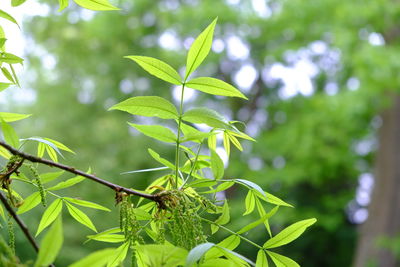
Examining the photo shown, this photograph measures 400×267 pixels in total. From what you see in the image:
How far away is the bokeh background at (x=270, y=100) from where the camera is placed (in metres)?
5.17

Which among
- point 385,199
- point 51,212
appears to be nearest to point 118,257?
point 51,212

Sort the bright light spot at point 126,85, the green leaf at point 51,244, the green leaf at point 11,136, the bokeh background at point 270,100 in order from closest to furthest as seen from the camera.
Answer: the green leaf at point 51,244 < the green leaf at point 11,136 < the bokeh background at point 270,100 < the bright light spot at point 126,85

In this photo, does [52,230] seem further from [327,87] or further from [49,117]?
[327,87]

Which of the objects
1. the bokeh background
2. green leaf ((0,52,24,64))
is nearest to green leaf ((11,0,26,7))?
green leaf ((0,52,24,64))

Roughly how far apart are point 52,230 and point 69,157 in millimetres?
5627

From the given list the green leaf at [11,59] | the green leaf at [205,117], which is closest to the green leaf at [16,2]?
the green leaf at [11,59]

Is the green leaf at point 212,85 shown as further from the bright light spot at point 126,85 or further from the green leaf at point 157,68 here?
the bright light spot at point 126,85

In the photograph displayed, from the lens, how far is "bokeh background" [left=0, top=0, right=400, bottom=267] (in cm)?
517

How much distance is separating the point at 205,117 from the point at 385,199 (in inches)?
225

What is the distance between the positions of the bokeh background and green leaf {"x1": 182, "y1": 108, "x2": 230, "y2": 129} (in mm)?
→ 4162

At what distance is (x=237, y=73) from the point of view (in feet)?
24.7

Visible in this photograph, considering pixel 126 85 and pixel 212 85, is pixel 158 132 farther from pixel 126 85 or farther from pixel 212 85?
pixel 126 85

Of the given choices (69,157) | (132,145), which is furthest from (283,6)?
(69,157)

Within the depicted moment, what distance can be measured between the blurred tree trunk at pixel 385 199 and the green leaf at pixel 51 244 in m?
5.64
